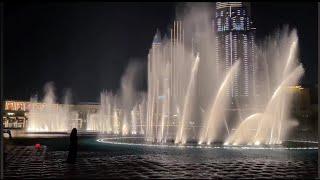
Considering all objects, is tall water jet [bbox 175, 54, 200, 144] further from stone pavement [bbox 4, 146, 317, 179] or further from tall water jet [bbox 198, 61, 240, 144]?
stone pavement [bbox 4, 146, 317, 179]

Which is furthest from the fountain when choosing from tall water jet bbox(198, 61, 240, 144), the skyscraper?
the skyscraper

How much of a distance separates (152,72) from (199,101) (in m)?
16.2

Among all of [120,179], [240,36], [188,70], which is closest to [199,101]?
[188,70]

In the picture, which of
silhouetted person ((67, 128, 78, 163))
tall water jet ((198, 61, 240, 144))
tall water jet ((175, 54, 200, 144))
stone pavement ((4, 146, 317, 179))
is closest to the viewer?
stone pavement ((4, 146, 317, 179))

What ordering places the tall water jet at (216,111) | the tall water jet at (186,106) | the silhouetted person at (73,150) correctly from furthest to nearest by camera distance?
the tall water jet at (186,106)
the tall water jet at (216,111)
the silhouetted person at (73,150)

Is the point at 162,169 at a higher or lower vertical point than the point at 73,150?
lower

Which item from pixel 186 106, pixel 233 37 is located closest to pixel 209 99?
pixel 186 106

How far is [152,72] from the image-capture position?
146ft

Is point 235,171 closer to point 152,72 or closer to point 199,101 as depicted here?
point 152,72

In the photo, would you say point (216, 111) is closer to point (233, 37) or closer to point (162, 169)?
point (162, 169)

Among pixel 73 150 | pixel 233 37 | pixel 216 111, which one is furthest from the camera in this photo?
pixel 233 37

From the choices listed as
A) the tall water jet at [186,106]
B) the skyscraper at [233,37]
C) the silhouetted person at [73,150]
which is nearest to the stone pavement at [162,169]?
the silhouetted person at [73,150]

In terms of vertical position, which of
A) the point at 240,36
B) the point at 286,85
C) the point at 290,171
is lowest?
the point at 290,171

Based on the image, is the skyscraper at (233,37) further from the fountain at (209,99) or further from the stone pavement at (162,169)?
the stone pavement at (162,169)
